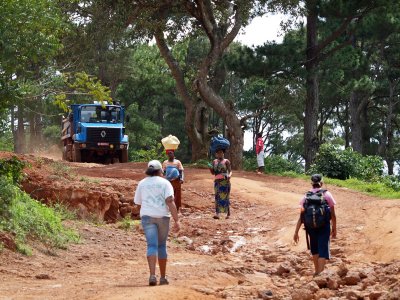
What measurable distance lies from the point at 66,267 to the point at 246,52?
20261mm

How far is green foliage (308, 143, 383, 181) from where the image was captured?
86.4ft

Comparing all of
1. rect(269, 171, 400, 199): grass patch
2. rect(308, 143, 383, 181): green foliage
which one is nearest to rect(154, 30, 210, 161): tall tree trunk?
rect(308, 143, 383, 181): green foliage

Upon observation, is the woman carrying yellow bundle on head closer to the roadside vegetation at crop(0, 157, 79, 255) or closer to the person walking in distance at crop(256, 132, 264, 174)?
the roadside vegetation at crop(0, 157, 79, 255)

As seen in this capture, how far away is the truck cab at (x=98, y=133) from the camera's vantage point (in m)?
32.0

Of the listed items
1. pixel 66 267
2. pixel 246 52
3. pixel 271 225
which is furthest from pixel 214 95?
pixel 66 267

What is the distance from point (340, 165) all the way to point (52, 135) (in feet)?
107

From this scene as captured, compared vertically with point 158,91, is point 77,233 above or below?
below

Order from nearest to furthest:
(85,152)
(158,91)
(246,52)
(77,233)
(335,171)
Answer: (77,233) → (335,171) → (246,52) → (85,152) → (158,91)

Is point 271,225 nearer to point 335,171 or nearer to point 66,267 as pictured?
point 66,267

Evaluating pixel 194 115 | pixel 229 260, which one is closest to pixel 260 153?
pixel 194 115

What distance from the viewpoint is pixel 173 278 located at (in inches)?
395

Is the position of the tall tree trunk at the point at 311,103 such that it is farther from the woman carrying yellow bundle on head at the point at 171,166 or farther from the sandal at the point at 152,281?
the sandal at the point at 152,281

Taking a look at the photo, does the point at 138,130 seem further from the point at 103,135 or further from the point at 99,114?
the point at 103,135

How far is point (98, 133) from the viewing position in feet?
105
